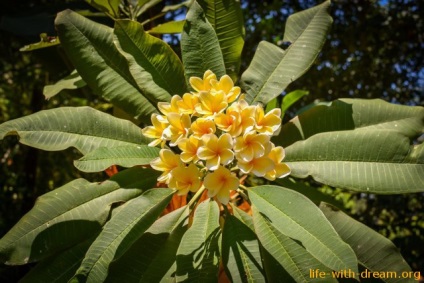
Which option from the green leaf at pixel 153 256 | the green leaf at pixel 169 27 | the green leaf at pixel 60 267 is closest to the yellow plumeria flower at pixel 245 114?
the green leaf at pixel 153 256

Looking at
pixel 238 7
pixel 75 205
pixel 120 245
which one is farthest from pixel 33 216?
pixel 238 7

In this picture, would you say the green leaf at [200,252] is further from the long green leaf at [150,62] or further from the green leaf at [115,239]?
the long green leaf at [150,62]

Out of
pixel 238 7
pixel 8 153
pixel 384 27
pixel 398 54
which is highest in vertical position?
pixel 238 7

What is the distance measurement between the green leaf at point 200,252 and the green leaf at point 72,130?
11.7 inches

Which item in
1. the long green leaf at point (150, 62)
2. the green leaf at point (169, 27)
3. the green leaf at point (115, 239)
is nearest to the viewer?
the green leaf at point (115, 239)

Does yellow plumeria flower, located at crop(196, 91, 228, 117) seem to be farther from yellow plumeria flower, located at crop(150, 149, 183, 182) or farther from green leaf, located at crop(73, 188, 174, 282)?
green leaf, located at crop(73, 188, 174, 282)

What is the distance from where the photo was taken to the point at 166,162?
1.02 meters

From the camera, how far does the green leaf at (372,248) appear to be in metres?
1.04

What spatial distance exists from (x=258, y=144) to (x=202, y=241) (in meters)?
0.25

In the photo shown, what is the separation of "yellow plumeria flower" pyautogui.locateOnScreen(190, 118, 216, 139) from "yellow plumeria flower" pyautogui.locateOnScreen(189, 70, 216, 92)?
127 millimetres

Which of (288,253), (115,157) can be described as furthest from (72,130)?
(288,253)

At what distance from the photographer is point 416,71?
2281mm

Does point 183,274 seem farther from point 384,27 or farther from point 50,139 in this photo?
point 384,27

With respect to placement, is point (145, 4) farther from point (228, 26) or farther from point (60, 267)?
point (60, 267)
